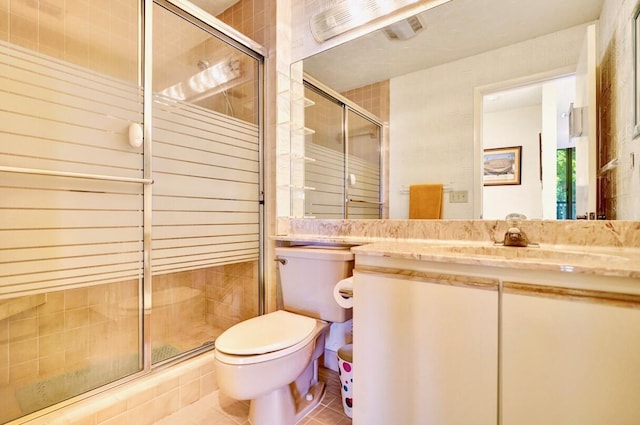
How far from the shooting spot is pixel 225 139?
5.47 ft

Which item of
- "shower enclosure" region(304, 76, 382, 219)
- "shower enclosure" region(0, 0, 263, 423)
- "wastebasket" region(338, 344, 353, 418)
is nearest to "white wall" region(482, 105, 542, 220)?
"shower enclosure" region(304, 76, 382, 219)

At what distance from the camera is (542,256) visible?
1002mm

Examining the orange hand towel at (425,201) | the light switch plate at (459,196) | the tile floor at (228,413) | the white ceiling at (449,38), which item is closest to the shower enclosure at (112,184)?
the tile floor at (228,413)

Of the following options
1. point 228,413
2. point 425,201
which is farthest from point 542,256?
point 228,413

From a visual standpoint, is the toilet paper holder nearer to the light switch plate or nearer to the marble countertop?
the marble countertop

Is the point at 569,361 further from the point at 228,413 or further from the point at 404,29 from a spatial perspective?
the point at 404,29

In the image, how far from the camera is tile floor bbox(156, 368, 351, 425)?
1.29 m

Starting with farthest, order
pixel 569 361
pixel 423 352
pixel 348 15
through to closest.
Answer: pixel 348 15 < pixel 423 352 < pixel 569 361

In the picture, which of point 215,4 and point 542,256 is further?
point 215,4

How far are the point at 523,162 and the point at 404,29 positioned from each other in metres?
0.94

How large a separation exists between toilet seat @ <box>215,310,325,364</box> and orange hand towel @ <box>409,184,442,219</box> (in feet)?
2.53

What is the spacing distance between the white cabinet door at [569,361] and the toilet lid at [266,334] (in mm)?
768

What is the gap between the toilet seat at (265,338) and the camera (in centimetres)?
106

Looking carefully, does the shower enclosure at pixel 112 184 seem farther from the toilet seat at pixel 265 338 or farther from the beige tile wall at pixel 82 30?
the toilet seat at pixel 265 338
